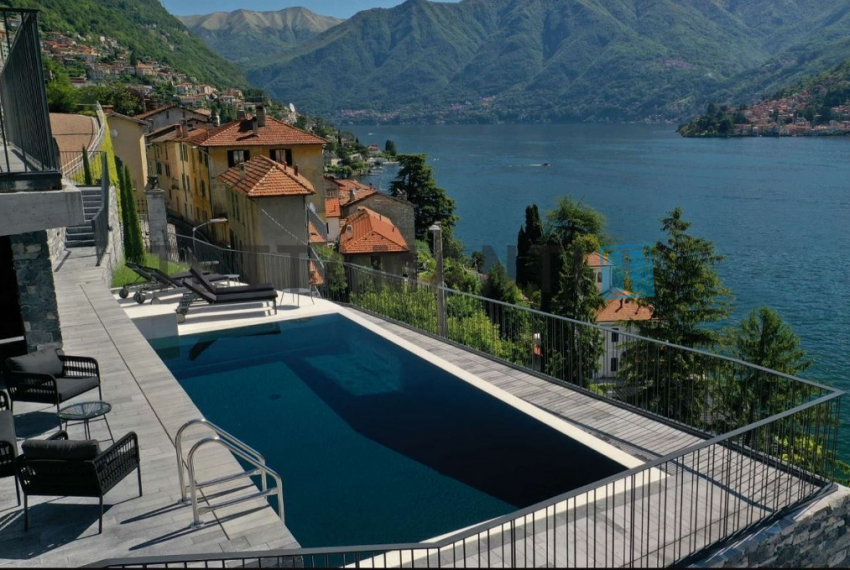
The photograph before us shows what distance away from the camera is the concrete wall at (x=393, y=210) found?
2088 inches

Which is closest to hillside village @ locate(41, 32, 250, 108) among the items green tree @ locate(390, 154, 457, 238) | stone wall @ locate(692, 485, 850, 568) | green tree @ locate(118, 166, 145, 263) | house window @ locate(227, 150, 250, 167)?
green tree @ locate(390, 154, 457, 238)

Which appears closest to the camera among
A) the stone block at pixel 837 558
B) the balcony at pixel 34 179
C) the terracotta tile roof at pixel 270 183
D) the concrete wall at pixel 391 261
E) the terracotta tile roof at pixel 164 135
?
the balcony at pixel 34 179

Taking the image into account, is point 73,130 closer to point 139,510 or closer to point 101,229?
point 101,229

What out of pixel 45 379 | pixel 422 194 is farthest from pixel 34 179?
pixel 422 194

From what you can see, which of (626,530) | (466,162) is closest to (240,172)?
(626,530)

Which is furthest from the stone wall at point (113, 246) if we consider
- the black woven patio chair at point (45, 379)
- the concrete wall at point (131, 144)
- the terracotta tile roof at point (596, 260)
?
the terracotta tile roof at point (596, 260)

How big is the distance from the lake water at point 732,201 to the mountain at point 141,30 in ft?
184

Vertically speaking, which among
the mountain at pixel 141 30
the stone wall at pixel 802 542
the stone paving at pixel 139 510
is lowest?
the stone wall at pixel 802 542

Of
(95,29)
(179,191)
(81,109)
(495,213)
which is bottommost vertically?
(495,213)

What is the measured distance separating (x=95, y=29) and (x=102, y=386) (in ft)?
459

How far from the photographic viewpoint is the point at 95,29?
12775 cm

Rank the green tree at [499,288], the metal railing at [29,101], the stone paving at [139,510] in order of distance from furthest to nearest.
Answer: the green tree at [499,288] → the metal railing at [29,101] → the stone paving at [139,510]

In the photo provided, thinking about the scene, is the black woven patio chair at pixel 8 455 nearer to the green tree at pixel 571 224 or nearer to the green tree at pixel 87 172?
the green tree at pixel 87 172

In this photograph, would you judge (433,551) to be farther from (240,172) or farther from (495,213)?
(495,213)
